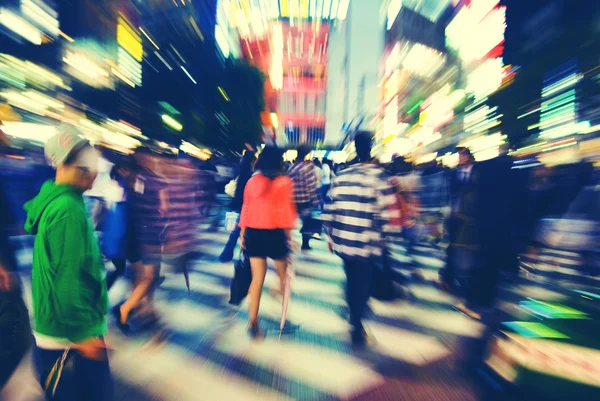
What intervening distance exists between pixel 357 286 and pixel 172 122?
34.1m

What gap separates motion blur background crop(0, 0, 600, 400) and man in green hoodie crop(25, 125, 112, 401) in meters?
0.85

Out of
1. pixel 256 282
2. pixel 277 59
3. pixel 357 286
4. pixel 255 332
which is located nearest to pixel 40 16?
pixel 256 282

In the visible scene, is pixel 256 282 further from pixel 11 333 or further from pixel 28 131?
pixel 28 131

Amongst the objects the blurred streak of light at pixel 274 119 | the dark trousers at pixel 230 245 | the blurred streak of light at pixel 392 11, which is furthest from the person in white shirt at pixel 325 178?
the blurred streak of light at pixel 392 11

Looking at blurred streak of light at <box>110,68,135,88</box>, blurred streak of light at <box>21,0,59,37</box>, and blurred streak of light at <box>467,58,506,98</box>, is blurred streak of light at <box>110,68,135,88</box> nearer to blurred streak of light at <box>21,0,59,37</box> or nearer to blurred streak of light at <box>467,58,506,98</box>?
blurred streak of light at <box>21,0,59,37</box>

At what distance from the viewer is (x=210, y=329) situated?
4.13m

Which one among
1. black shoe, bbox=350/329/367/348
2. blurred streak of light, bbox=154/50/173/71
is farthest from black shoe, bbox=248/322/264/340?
blurred streak of light, bbox=154/50/173/71

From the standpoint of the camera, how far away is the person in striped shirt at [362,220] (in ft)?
11.7

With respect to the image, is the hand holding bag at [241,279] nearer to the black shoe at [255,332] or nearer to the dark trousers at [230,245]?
the black shoe at [255,332]

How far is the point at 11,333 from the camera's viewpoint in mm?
1925

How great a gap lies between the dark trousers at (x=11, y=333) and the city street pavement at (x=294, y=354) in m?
1.02

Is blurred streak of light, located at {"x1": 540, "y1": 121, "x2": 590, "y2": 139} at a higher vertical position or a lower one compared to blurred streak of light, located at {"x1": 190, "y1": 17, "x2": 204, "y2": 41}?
lower

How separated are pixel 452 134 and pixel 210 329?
113ft

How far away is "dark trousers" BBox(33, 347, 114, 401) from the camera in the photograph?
1560 mm
